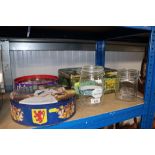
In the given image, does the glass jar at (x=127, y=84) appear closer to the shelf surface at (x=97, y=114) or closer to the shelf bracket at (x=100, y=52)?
the shelf surface at (x=97, y=114)

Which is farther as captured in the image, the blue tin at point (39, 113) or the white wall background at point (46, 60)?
the white wall background at point (46, 60)

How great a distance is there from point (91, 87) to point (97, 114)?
13 centimetres

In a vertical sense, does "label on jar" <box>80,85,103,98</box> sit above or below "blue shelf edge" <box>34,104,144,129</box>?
above

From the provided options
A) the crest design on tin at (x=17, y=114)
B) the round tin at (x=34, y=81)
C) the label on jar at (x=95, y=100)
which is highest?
the round tin at (x=34, y=81)

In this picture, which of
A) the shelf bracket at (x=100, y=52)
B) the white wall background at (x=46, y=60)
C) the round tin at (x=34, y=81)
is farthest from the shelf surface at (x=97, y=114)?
the shelf bracket at (x=100, y=52)

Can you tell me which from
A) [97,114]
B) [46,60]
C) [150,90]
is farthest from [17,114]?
[46,60]

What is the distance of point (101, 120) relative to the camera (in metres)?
0.57

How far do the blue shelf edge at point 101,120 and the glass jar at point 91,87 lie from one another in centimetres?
9

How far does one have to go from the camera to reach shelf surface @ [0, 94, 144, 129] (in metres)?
0.50

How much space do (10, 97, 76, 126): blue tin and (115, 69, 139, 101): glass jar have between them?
0.41 m

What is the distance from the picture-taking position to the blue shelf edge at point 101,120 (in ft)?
1.62

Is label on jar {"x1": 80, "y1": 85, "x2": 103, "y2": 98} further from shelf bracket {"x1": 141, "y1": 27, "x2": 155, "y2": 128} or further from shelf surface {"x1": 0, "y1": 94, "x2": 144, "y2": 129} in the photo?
shelf bracket {"x1": 141, "y1": 27, "x2": 155, "y2": 128}

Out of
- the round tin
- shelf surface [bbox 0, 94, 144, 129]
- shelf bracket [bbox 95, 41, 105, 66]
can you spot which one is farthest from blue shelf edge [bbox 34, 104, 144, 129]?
shelf bracket [bbox 95, 41, 105, 66]
